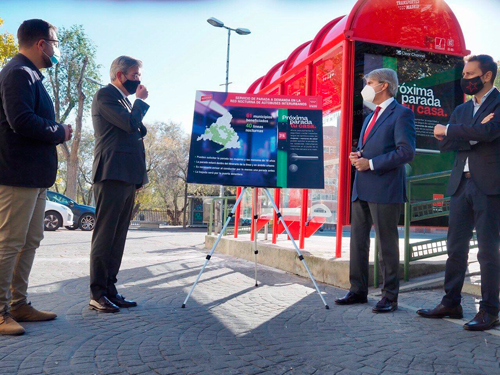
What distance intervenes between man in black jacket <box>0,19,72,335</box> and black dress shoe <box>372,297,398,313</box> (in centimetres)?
286

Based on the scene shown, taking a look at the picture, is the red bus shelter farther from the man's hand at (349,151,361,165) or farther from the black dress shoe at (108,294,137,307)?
the black dress shoe at (108,294,137,307)

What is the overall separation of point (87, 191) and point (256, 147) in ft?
167

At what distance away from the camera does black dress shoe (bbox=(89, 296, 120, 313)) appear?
3.98 metres

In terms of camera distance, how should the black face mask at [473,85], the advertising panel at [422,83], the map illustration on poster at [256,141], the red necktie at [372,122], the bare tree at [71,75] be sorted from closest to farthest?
the black face mask at [473,85] < the red necktie at [372,122] < the map illustration on poster at [256,141] < the advertising panel at [422,83] < the bare tree at [71,75]

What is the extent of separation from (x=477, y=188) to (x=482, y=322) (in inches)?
41.0

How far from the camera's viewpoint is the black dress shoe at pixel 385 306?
165 inches

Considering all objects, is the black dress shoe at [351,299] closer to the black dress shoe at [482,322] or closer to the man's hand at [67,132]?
the black dress shoe at [482,322]

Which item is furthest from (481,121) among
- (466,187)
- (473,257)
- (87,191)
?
(87,191)

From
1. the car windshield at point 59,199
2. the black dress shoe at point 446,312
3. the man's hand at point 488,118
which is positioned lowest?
the black dress shoe at point 446,312

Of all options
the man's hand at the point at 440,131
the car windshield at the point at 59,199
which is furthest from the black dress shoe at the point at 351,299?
the car windshield at the point at 59,199

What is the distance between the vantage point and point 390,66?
20.5 ft

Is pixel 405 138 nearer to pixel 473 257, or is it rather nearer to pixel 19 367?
pixel 473 257

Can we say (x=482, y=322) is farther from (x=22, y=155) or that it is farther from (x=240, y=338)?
(x=22, y=155)

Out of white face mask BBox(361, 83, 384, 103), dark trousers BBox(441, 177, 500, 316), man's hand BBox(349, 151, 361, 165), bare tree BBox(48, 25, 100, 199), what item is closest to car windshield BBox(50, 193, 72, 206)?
bare tree BBox(48, 25, 100, 199)
